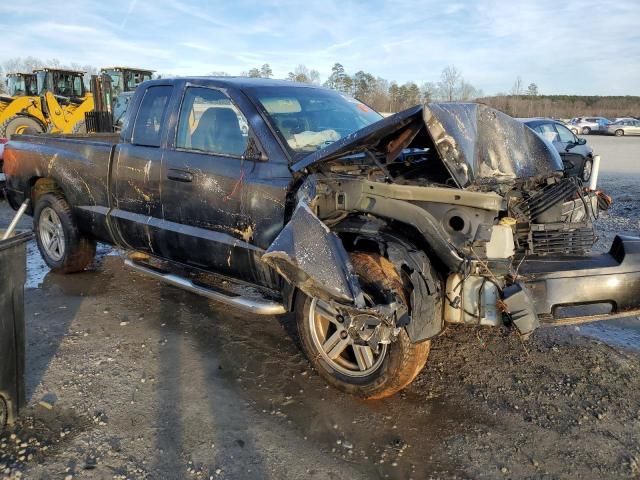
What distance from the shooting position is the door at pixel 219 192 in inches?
151

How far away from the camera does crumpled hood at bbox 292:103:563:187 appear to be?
3.13 metres

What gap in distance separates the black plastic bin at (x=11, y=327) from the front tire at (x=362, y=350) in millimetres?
1647

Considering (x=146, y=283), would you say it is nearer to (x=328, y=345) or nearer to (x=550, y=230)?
(x=328, y=345)

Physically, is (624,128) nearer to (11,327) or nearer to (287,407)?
(287,407)

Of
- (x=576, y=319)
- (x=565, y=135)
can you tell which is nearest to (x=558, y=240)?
(x=576, y=319)

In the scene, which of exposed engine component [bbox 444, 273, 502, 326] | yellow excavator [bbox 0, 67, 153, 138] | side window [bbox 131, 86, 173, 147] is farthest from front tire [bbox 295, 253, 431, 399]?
yellow excavator [bbox 0, 67, 153, 138]

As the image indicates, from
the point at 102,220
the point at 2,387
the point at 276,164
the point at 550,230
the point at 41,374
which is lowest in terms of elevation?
the point at 41,374

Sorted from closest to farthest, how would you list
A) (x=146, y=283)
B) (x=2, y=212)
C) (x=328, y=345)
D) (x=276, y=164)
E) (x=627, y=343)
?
(x=328, y=345) → (x=276, y=164) → (x=627, y=343) → (x=146, y=283) → (x=2, y=212)

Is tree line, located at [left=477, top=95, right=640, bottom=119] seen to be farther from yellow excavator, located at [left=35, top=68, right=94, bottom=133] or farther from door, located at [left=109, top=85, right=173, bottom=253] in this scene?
door, located at [left=109, top=85, right=173, bottom=253]

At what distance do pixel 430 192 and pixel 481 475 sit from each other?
152cm

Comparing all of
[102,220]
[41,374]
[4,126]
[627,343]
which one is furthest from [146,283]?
[4,126]

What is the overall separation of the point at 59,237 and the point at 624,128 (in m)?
41.6

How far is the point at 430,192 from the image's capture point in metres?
3.17

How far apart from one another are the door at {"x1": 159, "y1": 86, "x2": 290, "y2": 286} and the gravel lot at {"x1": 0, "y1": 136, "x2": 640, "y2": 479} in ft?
2.20
